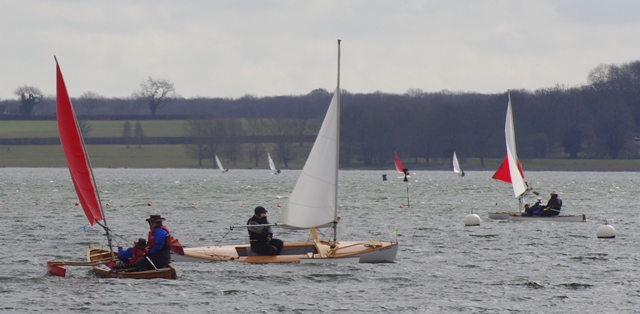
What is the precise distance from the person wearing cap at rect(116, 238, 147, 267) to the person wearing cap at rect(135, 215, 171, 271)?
5.6 inches

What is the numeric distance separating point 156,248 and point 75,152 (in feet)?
10.7

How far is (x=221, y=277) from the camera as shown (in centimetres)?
3050

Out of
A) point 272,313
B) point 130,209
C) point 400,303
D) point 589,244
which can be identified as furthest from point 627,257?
point 130,209

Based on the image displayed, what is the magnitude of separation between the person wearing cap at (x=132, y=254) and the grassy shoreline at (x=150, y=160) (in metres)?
141

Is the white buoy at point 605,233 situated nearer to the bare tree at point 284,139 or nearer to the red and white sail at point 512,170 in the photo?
the red and white sail at point 512,170

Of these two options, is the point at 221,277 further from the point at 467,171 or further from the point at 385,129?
the point at 385,129

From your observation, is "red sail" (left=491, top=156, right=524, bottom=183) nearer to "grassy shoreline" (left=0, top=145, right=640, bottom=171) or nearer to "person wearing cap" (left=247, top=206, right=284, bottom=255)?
"person wearing cap" (left=247, top=206, right=284, bottom=255)

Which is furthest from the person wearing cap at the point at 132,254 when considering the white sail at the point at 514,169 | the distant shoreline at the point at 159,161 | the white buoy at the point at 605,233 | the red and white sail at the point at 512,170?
the distant shoreline at the point at 159,161

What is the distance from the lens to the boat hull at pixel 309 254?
106 ft

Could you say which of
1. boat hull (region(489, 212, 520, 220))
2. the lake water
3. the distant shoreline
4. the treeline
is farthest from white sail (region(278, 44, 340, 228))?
the treeline

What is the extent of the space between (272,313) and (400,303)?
3.07m

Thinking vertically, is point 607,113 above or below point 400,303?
above

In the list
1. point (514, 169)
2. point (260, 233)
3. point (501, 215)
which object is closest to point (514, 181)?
point (514, 169)

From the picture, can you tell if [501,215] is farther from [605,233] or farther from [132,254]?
[132,254]
